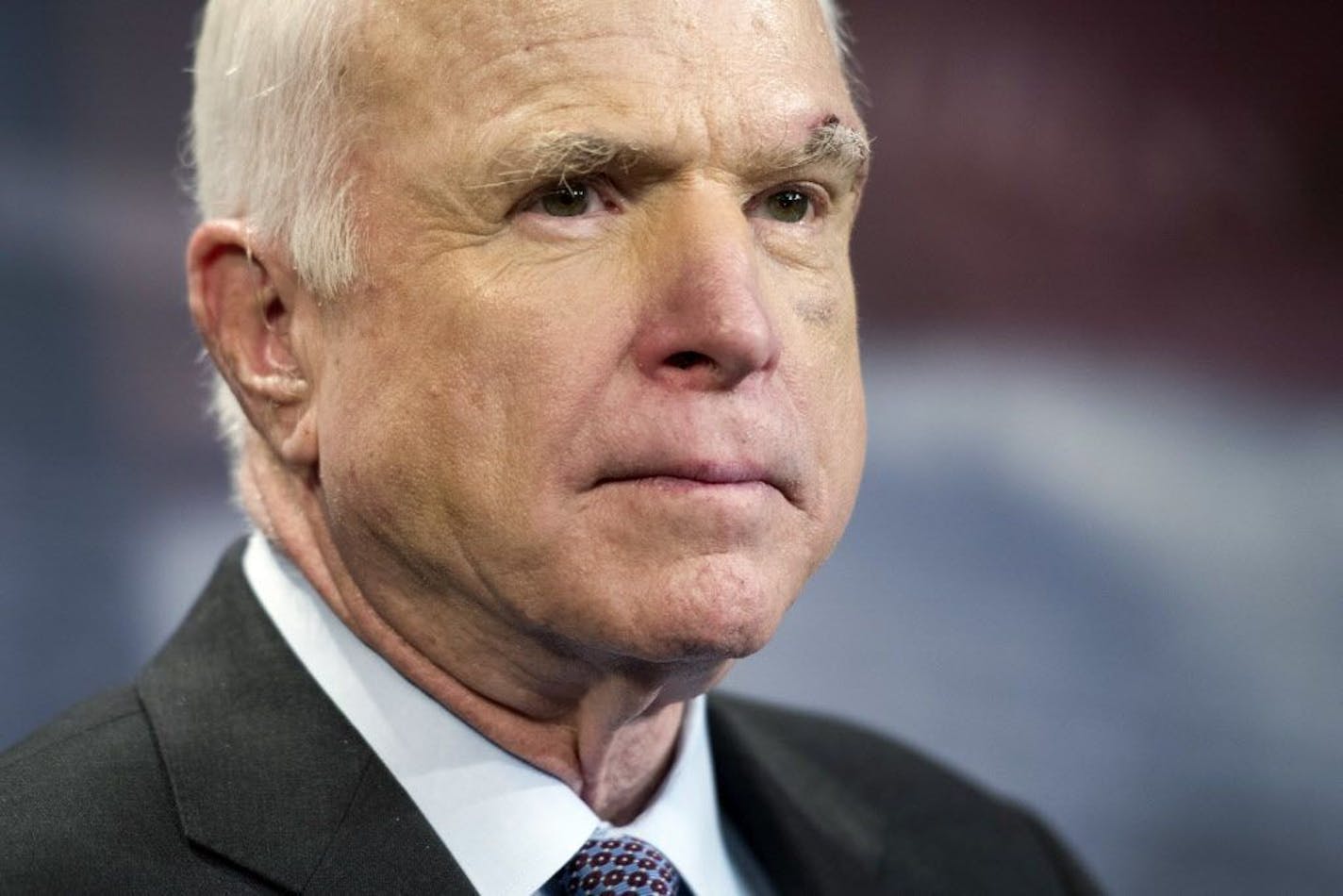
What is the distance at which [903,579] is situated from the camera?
3.39 m

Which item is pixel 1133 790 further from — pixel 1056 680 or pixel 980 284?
pixel 980 284

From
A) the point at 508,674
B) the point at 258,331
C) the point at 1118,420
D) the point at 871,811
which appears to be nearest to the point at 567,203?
the point at 258,331

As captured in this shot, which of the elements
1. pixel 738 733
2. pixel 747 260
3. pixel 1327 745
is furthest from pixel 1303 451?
pixel 747 260

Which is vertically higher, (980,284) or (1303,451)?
(980,284)

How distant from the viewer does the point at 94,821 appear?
208 centimetres

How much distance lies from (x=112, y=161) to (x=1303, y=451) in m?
2.22

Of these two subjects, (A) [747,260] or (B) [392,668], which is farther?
(B) [392,668]

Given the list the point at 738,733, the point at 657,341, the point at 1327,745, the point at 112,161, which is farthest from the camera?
the point at 1327,745

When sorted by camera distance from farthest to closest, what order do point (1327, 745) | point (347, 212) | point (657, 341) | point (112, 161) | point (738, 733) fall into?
1. point (1327, 745)
2. point (112, 161)
3. point (738, 733)
4. point (347, 212)
5. point (657, 341)

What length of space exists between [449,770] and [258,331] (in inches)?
23.8

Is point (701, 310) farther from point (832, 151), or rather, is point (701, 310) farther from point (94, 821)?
point (94, 821)

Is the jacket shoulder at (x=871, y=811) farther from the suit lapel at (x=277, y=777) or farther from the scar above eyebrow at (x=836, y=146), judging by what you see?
the scar above eyebrow at (x=836, y=146)

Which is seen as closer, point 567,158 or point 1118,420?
point 567,158

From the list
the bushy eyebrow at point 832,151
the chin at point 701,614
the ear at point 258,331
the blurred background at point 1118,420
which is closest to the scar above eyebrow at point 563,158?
the bushy eyebrow at point 832,151
